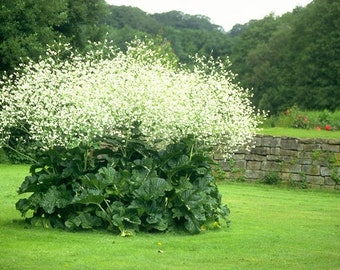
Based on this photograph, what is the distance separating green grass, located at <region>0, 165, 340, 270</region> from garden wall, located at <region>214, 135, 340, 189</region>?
5.60 m

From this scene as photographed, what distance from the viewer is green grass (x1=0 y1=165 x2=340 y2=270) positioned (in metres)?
9.98

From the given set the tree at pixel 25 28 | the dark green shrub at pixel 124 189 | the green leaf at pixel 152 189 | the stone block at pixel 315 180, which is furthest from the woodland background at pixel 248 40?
the stone block at pixel 315 180

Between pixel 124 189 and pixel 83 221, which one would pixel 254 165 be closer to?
pixel 124 189

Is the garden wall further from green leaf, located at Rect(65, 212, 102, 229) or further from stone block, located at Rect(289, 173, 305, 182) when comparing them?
green leaf, located at Rect(65, 212, 102, 229)

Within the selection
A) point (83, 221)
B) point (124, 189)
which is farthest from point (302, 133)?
point (83, 221)

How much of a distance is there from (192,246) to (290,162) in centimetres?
1061

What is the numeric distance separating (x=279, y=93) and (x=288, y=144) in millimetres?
45280

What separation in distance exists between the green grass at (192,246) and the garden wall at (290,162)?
560cm

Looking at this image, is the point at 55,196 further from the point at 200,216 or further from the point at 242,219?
the point at 242,219

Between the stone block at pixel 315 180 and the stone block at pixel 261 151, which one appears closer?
the stone block at pixel 315 180

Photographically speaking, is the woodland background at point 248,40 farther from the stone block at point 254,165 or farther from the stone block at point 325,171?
the stone block at point 325,171

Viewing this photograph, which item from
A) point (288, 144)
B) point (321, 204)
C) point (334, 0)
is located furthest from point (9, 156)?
point (334, 0)

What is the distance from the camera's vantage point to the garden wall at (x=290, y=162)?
21.1 metres

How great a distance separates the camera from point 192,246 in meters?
11.4
